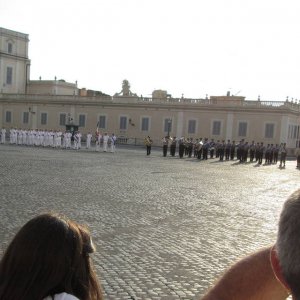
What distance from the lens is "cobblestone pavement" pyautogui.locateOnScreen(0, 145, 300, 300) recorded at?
224 inches

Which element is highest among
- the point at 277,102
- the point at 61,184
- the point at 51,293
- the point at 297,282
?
the point at 277,102

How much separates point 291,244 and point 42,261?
114 centimetres

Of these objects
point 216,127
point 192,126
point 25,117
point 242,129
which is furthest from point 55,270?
point 25,117

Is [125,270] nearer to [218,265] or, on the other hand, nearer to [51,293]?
[218,265]

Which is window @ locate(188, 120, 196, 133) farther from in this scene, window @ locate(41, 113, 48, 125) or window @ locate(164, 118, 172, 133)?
window @ locate(41, 113, 48, 125)

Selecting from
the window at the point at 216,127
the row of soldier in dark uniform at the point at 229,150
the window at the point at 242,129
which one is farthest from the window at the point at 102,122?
the row of soldier in dark uniform at the point at 229,150

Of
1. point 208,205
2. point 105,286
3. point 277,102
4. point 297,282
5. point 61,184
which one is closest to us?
point 297,282

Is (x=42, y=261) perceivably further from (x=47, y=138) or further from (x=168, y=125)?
(x=168, y=125)

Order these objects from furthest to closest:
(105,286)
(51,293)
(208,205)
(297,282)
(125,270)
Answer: (208,205)
(125,270)
(105,286)
(51,293)
(297,282)

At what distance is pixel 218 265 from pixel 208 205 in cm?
520

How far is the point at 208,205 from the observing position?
11438 millimetres

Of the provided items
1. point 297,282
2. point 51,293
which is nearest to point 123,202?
point 51,293

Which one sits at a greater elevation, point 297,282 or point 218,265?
point 297,282

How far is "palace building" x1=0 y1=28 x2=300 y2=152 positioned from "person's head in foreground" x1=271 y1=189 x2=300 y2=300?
45.8 m
